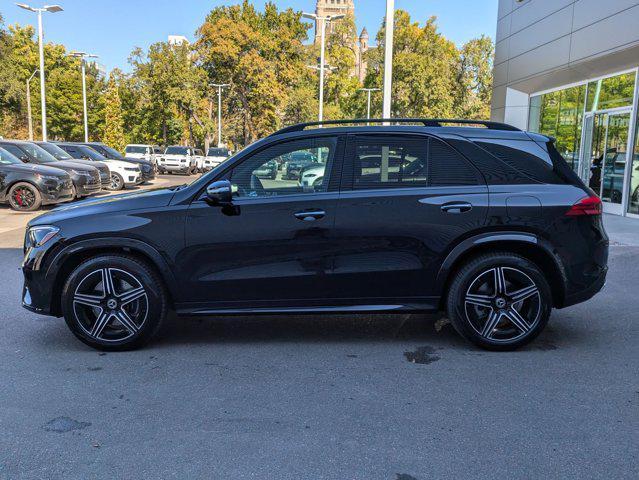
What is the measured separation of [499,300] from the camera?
455 centimetres

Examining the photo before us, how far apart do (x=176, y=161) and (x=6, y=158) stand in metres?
21.7

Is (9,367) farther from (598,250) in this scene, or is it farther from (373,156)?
(598,250)

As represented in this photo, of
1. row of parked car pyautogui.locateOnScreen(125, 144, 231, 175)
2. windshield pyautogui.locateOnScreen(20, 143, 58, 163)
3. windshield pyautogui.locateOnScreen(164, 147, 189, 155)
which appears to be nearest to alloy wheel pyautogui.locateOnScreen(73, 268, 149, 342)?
windshield pyautogui.locateOnScreen(20, 143, 58, 163)

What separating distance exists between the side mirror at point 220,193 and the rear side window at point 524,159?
79.0 inches

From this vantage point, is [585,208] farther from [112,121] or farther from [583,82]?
[112,121]

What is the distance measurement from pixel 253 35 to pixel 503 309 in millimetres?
44790

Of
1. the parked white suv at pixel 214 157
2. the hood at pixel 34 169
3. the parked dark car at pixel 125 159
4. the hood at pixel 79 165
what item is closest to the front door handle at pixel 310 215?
the hood at pixel 34 169

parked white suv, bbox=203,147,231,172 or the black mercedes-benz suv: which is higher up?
parked white suv, bbox=203,147,231,172

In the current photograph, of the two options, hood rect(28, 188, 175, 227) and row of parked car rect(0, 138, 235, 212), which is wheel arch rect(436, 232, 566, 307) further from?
row of parked car rect(0, 138, 235, 212)

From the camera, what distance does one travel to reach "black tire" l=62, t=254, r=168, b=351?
4453 millimetres

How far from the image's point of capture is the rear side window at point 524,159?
182 inches

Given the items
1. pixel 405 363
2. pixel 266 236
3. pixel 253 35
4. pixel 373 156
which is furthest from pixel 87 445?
pixel 253 35

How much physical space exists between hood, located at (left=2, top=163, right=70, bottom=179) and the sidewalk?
12501mm

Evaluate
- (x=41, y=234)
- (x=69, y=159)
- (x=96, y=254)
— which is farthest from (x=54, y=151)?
(x=96, y=254)
